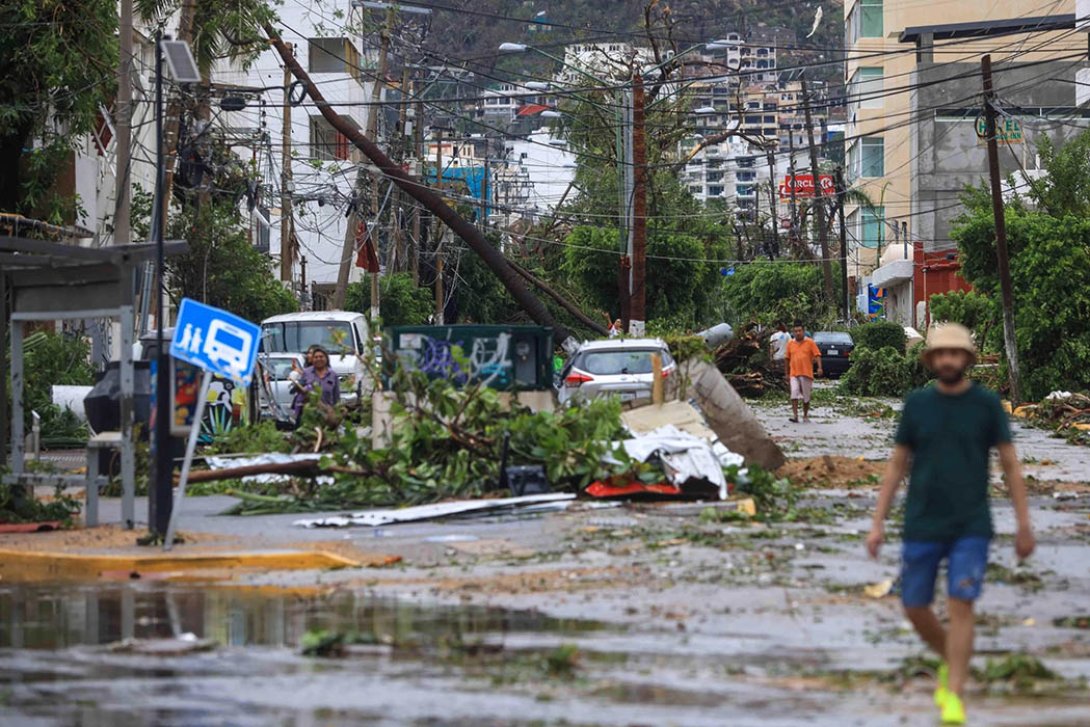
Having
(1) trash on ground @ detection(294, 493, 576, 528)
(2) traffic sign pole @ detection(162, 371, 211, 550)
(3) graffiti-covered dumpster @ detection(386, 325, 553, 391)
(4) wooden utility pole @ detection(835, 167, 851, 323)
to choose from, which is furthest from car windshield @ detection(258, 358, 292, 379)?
(4) wooden utility pole @ detection(835, 167, 851, 323)

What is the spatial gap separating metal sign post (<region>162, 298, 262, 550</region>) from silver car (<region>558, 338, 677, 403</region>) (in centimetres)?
1238

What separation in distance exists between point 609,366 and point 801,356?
256 inches

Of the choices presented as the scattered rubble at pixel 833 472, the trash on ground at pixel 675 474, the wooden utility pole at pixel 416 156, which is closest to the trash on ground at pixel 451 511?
the trash on ground at pixel 675 474

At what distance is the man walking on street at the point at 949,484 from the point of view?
7844 millimetres

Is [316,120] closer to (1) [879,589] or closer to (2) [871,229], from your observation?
(2) [871,229]

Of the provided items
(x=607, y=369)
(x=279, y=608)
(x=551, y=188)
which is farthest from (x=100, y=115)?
(x=551, y=188)

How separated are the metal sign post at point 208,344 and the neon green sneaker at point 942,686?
780 centimetres

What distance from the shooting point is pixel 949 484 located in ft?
25.8

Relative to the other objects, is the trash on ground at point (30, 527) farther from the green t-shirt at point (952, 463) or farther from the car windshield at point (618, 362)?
the car windshield at point (618, 362)

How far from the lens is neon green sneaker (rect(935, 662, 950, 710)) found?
7324 mm

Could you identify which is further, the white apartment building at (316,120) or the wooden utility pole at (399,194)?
the white apartment building at (316,120)

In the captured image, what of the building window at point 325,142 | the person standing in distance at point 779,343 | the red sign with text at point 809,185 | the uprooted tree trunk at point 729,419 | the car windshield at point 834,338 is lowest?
the uprooted tree trunk at point 729,419

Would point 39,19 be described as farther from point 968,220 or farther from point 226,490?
point 968,220

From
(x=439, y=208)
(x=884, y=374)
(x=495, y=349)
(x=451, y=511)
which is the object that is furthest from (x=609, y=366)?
(x=884, y=374)
